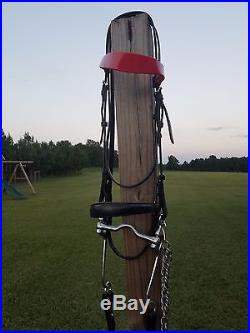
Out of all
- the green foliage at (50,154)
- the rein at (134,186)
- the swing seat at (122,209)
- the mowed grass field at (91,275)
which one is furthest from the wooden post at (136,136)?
the green foliage at (50,154)

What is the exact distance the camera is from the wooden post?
1789 mm

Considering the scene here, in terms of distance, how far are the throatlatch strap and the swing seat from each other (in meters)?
0.72

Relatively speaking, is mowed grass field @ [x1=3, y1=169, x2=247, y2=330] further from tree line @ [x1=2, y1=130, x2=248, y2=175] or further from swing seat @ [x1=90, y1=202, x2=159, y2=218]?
tree line @ [x1=2, y1=130, x2=248, y2=175]

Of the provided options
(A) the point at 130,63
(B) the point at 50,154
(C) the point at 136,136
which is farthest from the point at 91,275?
(B) the point at 50,154

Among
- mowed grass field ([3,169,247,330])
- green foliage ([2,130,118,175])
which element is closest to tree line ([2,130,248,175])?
green foliage ([2,130,118,175])

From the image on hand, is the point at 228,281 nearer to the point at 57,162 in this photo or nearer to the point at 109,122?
the point at 109,122

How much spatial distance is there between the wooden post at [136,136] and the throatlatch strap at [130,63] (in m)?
0.10

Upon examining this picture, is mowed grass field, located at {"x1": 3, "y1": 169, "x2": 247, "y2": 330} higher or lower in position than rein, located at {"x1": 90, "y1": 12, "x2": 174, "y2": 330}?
lower

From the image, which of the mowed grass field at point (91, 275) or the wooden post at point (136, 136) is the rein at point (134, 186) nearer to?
the wooden post at point (136, 136)

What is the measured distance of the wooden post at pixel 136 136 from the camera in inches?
70.4

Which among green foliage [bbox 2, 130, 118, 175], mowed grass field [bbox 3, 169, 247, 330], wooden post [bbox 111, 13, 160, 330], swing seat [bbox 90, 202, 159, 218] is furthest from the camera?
green foliage [bbox 2, 130, 118, 175]

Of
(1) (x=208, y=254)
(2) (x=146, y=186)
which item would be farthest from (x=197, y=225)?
(2) (x=146, y=186)

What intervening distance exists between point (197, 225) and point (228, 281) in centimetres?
380

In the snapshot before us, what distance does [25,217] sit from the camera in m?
9.98
